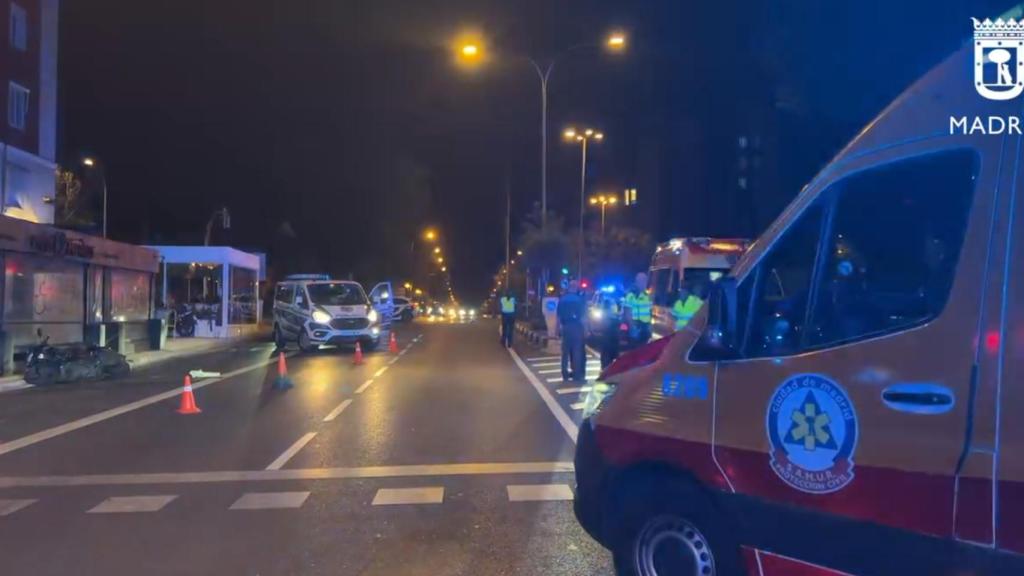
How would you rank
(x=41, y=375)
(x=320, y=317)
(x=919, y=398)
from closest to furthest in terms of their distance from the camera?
(x=919, y=398) → (x=41, y=375) → (x=320, y=317)

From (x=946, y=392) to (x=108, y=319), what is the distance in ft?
83.2

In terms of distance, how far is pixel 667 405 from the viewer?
198 inches

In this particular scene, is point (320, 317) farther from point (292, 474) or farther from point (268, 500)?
point (268, 500)

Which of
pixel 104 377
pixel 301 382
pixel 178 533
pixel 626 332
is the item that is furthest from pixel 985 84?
pixel 104 377

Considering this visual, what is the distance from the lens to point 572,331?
54.1 feet


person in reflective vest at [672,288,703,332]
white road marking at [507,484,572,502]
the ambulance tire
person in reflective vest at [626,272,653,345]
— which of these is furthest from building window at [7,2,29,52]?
the ambulance tire

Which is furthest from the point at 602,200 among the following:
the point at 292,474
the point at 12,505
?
the point at 12,505

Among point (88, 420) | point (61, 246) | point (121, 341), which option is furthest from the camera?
point (121, 341)

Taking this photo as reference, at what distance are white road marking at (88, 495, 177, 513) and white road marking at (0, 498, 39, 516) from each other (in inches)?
25.0

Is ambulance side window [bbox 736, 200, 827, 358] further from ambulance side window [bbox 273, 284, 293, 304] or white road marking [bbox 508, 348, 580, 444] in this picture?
ambulance side window [bbox 273, 284, 293, 304]

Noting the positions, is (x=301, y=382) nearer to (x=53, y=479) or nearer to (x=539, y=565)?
(x=53, y=479)

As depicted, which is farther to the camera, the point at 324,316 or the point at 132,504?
the point at 324,316

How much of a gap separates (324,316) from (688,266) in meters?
11.1

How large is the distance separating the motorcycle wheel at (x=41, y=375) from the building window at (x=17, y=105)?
19.9m
